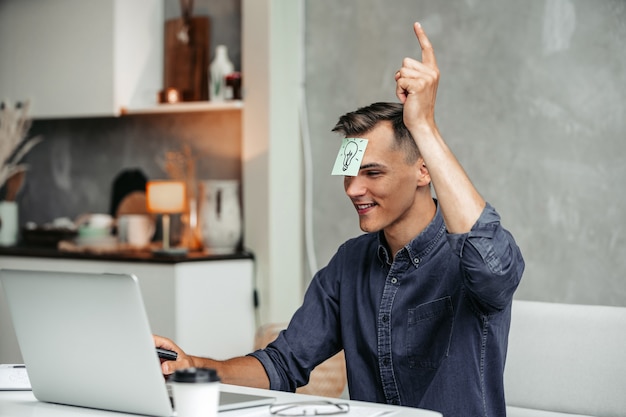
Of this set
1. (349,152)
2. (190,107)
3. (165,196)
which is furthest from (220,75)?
(349,152)

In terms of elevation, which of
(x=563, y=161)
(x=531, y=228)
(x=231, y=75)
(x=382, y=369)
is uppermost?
(x=231, y=75)

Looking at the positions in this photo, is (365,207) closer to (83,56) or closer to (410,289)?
(410,289)

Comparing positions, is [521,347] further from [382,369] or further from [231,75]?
[231,75]

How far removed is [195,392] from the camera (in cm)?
135

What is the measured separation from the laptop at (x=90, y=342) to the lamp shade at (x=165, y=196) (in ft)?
7.03

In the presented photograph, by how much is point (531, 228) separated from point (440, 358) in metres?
1.43

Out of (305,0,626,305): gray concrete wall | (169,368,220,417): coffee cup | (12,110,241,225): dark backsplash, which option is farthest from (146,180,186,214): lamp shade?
(169,368,220,417): coffee cup

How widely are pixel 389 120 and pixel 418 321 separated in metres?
0.46

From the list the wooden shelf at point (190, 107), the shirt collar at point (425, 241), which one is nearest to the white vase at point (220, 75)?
the wooden shelf at point (190, 107)

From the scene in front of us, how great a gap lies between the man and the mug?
1948 mm

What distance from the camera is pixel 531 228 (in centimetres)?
325

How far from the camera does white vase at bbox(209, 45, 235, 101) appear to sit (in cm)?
391

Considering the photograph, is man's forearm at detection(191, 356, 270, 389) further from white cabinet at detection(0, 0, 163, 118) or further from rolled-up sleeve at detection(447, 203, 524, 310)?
white cabinet at detection(0, 0, 163, 118)

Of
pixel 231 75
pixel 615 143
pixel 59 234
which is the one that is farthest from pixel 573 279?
pixel 59 234
